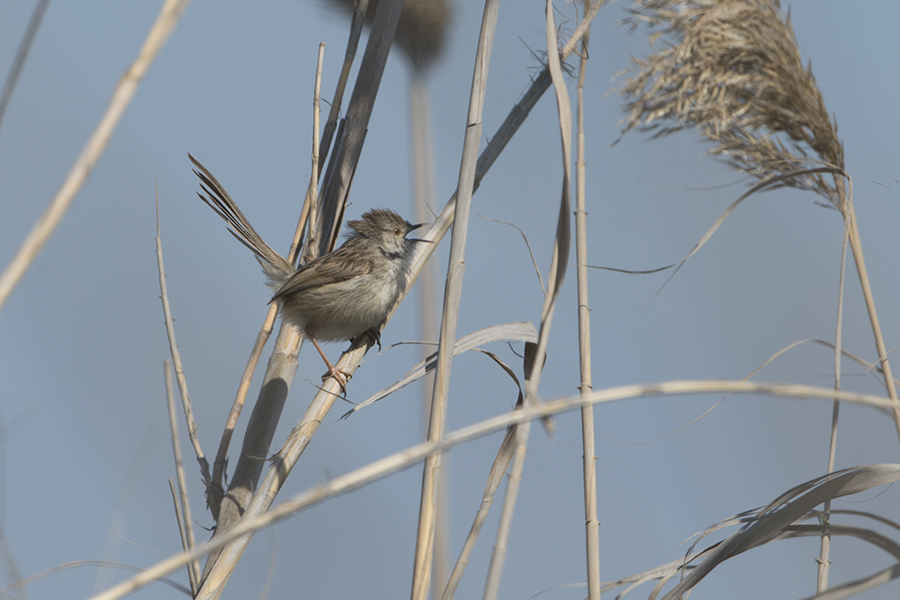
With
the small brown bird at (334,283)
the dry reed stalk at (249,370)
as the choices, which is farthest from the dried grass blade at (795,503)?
the small brown bird at (334,283)

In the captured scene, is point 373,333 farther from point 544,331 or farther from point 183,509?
point 544,331

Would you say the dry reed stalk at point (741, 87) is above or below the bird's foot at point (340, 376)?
above

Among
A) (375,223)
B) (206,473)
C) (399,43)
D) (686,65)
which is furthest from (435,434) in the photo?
(399,43)

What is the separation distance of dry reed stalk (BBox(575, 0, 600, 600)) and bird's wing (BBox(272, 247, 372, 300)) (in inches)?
39.2

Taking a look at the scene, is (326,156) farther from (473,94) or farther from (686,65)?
Answer: (686,65)

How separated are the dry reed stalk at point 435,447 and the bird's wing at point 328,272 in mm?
1418

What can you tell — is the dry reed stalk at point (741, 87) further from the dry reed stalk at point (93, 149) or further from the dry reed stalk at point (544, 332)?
the dry reed stalk at point (93, 149)

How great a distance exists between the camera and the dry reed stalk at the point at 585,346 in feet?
4.24

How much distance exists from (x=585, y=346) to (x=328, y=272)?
1.26 metres

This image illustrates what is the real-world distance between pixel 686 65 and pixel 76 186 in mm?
1458

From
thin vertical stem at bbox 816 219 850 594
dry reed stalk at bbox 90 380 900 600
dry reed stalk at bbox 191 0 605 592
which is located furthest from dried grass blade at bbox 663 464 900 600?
dry reed stalk at bbox 191 0 605 592

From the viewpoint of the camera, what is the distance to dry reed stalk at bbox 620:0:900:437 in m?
1.64

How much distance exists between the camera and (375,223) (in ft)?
8.80

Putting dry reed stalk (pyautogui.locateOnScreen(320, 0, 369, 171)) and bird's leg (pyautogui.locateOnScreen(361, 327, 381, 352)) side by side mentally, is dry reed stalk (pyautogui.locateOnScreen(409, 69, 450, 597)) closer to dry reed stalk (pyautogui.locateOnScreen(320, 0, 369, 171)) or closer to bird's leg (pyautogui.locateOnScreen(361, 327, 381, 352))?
bird's leg (pyautogui.locateOnScreen(361, 327, 381, 352))
